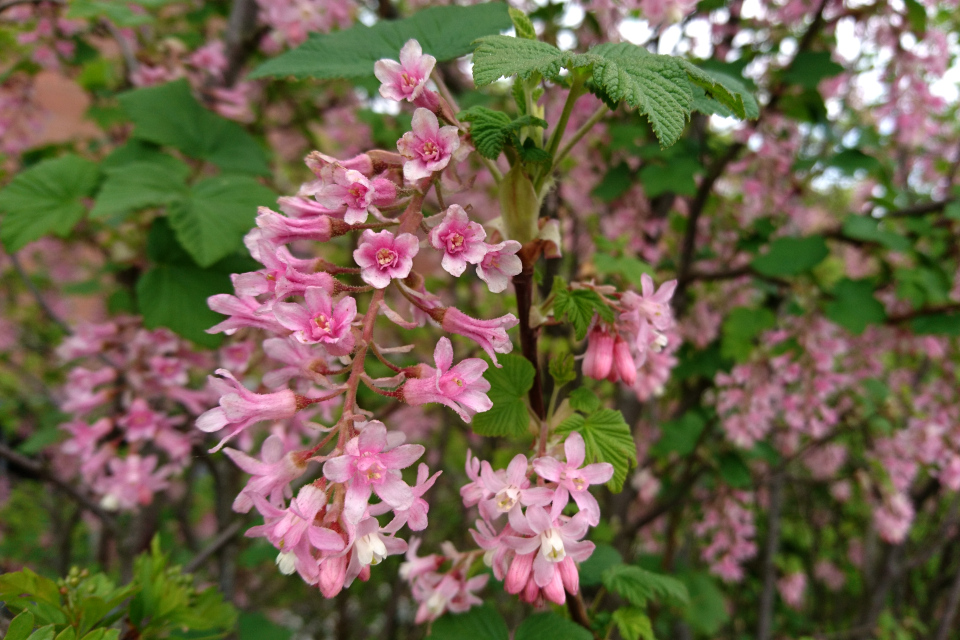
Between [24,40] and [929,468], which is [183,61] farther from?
[929,468]

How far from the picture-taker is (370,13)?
3072mm

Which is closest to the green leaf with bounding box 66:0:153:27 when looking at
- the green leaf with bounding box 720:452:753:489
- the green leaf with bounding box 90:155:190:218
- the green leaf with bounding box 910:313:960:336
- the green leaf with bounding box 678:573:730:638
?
the green leaf with bounding box 90:155:190:218

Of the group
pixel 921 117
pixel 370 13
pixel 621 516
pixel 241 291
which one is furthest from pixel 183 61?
pixel 921 117

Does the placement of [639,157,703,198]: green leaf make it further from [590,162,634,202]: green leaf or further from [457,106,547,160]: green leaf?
[457,106,547,160]: green leaf

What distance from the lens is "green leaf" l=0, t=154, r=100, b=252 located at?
1.46 m

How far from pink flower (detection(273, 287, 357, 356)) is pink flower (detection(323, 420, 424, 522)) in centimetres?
12

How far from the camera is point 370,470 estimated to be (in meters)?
0.65

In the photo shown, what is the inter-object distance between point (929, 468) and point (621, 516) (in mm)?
1740

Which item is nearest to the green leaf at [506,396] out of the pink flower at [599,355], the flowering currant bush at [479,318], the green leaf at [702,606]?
the flowering currant bush at [479,318]

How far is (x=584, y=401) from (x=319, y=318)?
45 centimetres

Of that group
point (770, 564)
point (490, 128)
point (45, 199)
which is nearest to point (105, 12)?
point (45, 199)

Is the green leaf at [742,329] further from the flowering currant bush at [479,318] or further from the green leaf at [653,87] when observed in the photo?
the green leaf at [653,87]

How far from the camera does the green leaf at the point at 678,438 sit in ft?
7.90

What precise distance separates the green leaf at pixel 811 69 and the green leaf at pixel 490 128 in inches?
67.9
